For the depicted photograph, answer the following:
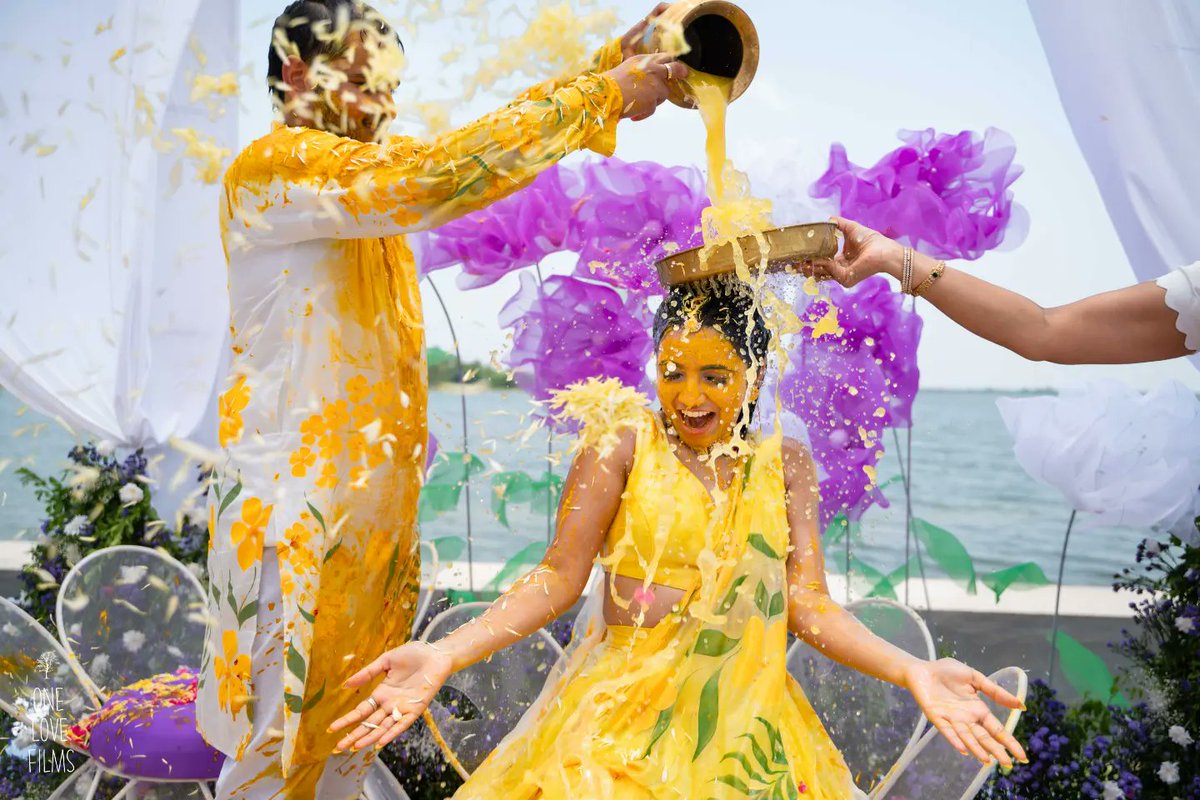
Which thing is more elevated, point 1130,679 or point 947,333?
point 947,333

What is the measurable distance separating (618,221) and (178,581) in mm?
1532

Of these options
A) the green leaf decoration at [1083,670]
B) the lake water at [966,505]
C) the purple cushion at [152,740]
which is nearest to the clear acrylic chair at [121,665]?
the purple cushion at [152,740]

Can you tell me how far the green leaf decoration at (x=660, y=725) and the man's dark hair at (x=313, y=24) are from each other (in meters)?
1.26

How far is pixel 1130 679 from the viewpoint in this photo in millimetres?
3191

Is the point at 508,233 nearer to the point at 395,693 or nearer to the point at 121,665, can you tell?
the point at 395,693

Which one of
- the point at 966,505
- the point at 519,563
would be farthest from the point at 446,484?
the point at 966,505

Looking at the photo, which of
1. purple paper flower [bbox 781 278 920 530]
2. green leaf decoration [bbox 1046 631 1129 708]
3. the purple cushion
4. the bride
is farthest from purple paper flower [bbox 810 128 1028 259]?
the purple cushion

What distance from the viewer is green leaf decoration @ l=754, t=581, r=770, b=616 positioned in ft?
6.25

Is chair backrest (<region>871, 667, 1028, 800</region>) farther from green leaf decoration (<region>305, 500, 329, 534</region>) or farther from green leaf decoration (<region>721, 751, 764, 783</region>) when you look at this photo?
green leaf decoration (<region>305, 500, 329, 534</region>)

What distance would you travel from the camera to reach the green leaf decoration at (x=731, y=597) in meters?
1.90

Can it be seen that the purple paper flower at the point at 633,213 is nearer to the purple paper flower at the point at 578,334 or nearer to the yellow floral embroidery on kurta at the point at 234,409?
the purple paper flower at the point at 578,334

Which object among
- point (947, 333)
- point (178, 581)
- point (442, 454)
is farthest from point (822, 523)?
→ point (947, 333)

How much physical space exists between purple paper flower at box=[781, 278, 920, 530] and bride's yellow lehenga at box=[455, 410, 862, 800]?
712 mm

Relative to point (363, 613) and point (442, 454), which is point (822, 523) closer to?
point (442, 454)
